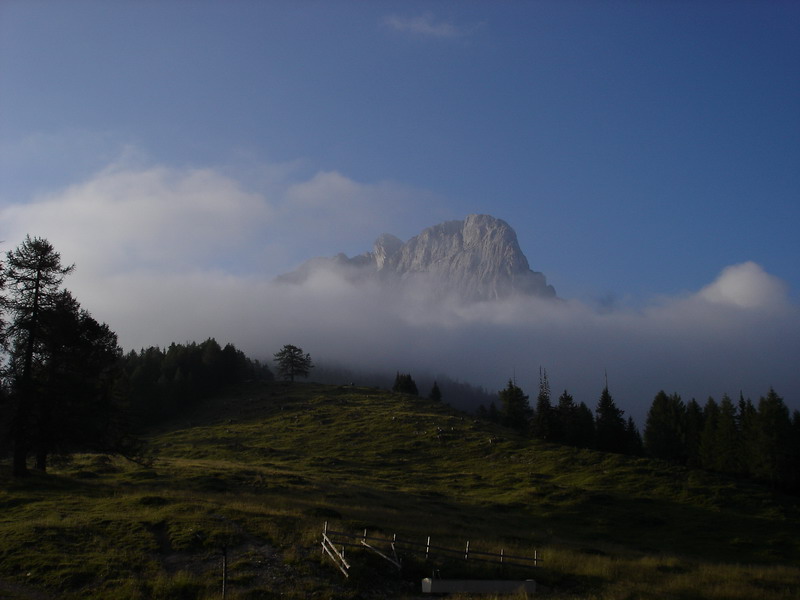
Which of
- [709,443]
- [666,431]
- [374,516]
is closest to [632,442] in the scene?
[666,431]

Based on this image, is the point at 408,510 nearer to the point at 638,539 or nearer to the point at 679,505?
the point at 638,539

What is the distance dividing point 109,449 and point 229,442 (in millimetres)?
41456

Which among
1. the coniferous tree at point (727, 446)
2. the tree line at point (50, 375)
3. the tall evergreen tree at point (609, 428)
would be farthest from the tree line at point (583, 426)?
the tree line at point (50, 375)

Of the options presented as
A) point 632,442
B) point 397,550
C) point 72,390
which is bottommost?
point 632,442

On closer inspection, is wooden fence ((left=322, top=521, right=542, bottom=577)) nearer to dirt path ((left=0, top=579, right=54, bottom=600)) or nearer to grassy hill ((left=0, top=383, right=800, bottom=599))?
grassy hill ((left=0, top=383, right=800, bottom=599))

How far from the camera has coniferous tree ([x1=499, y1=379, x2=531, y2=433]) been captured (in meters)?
119

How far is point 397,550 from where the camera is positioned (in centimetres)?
2559

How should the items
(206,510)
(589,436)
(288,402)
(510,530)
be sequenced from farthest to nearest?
(288,402), (589,436), (510,530), (206,510)

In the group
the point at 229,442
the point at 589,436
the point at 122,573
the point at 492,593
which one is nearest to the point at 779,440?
the point at 589,436

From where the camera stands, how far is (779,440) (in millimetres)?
78312

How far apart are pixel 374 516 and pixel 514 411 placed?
89068mm

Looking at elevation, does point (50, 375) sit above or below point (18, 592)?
above

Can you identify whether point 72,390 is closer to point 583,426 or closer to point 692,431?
point 583,426

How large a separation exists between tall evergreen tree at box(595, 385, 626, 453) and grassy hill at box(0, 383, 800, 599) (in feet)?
70.9
